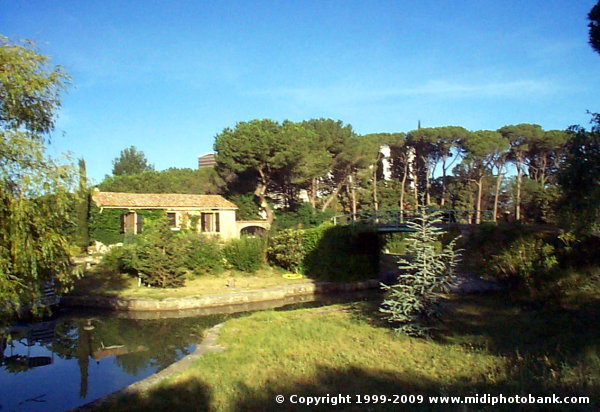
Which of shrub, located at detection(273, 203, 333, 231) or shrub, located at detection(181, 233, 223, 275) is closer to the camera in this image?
shrub, located at detection(181, 233, 223, 275)

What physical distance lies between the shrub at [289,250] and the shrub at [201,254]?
3.32 metres

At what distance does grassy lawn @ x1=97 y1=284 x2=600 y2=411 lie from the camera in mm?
6734

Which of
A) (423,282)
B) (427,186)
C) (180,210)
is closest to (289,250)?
(180,210)

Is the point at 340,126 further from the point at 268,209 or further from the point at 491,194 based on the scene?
the point at 491,194

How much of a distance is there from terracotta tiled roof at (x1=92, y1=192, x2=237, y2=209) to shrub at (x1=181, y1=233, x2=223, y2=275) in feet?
31.4

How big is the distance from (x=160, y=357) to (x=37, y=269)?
670 cm

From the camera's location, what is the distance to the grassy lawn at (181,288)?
20828 mm

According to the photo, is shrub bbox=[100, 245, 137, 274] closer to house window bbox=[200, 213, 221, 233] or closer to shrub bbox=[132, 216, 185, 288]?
shrub bbox=[132, 216, 185, 288]

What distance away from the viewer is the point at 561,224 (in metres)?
9.10

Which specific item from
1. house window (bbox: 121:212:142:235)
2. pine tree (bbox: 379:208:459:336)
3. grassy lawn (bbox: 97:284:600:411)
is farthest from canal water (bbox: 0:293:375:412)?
house window (bbox: 121:212:142:235)

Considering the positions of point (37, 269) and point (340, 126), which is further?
point (340, 126)

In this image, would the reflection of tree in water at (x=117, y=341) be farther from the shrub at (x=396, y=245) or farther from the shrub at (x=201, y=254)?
the shrub at (x=396, y=245)

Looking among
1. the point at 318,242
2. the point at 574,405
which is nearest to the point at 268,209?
the point at 318,242

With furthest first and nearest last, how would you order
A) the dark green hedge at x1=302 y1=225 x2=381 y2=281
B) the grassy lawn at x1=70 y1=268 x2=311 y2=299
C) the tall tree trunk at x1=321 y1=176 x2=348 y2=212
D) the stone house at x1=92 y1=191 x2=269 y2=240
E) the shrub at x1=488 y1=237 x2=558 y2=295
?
the tall tree trunk at x1=321 y1=176 x2=348 y2=212
the stone house at x1=92 y1=191 x2=269 y2=240
the dark green hedge at x1=302 y1=225 x2=381 y2=281
the grassy lawn at x1=70 y1=268 x2=311 y2=299
the shrub at x1=488 y1=237 x2=558 y2=295
